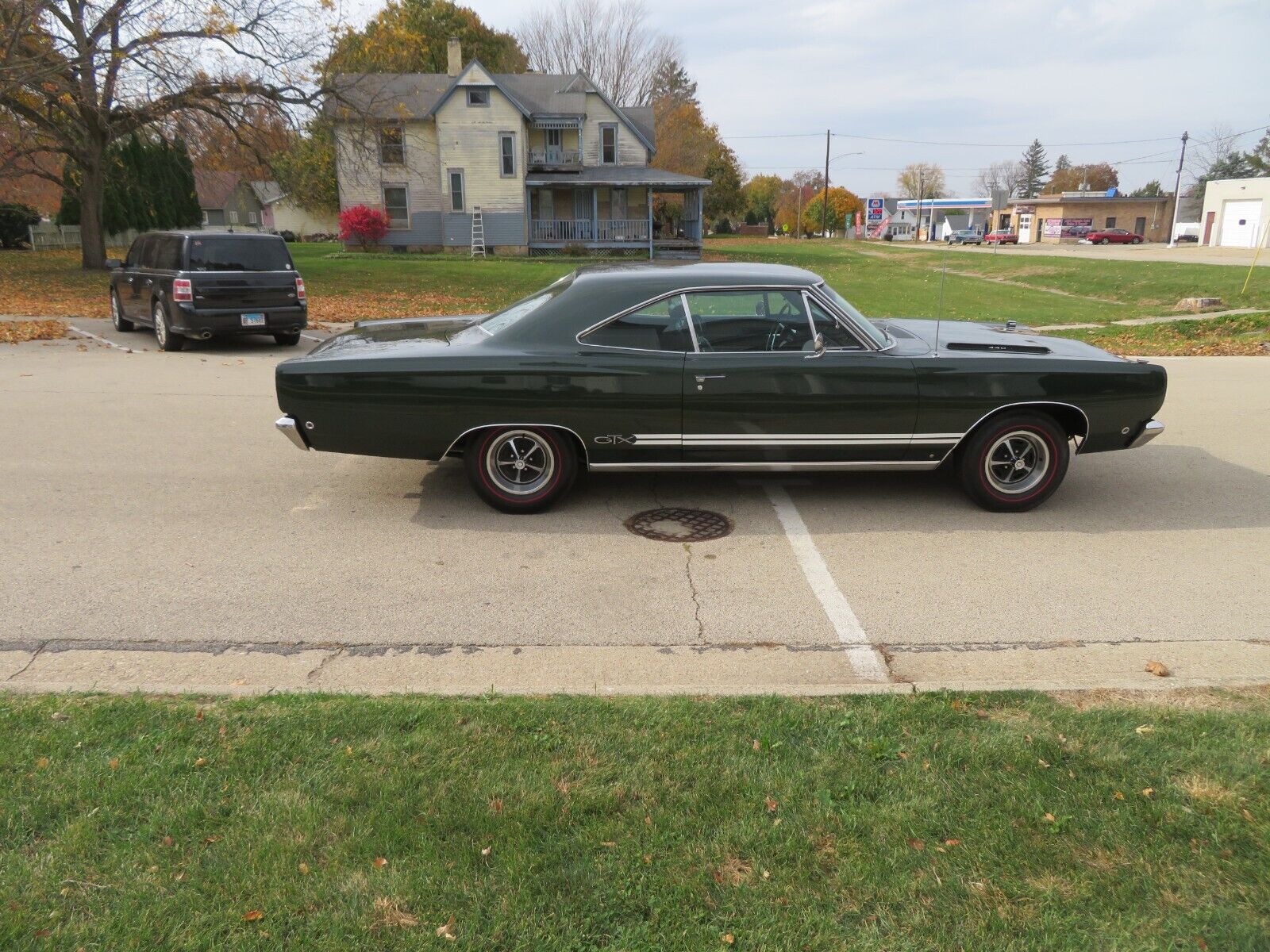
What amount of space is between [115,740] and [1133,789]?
11.5ft

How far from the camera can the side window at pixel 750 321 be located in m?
5.98

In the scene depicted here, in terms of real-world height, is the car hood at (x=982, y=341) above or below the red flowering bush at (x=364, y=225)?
below

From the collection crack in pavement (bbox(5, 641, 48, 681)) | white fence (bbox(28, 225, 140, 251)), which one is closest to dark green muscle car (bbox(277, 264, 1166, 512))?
crack in pavement (bbox(5, 641, 48, 681))

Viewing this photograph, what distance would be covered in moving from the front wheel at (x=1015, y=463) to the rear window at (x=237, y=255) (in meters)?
10.0

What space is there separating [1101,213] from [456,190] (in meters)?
69.2

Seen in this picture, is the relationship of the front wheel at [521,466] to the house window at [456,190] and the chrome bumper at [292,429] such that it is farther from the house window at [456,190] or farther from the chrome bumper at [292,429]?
the house window at [456,190]

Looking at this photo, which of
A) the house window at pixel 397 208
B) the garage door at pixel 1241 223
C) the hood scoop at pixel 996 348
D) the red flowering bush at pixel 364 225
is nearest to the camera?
the hood scoop at pixel 996 348

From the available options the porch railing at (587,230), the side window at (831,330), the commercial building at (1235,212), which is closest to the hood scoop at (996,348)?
the side window at (831,330)

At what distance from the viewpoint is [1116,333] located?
633 inches

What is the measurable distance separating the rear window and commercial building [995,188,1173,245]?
80956 millimetres

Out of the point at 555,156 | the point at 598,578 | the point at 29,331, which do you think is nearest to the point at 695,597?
the point at 598,578

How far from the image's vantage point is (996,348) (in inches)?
245

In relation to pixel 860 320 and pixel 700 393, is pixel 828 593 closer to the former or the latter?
pixel 700 393

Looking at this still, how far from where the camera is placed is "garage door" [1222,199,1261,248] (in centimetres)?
5941
